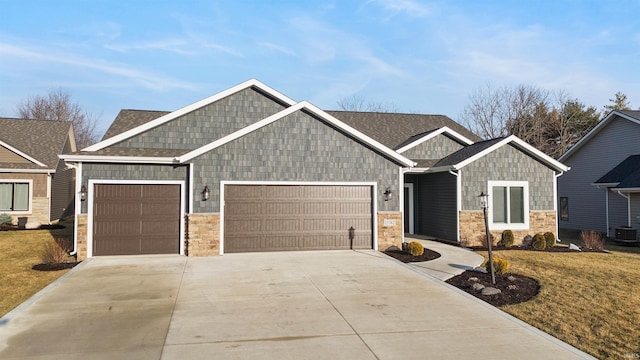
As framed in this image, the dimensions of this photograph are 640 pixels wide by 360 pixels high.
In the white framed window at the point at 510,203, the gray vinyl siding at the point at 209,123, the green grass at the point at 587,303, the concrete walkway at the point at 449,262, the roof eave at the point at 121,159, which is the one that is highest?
the gray vinyl siding at the point at 209,123

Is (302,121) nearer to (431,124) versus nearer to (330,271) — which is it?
(330,271)

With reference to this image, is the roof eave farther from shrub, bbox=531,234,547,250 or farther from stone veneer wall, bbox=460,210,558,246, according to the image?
shrub, bbox=531,234,547,250

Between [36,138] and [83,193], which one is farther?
[36,138]

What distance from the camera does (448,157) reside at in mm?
18297

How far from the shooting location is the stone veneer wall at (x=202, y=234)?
1305 centimetres

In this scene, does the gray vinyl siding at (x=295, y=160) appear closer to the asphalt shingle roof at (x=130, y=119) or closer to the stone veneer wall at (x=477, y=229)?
the stone veneer wall at (x=477, y=229)

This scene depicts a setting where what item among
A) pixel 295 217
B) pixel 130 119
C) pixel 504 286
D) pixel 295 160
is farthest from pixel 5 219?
pixel 504 286

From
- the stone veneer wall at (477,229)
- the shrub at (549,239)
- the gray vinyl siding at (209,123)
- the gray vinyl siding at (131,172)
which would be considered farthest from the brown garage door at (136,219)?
the shrub at (549,239)

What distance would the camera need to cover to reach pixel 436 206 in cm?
1792

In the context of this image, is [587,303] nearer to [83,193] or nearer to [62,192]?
[83,193]

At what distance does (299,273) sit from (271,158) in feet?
14.9

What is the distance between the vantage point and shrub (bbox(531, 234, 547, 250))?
49.7 ft

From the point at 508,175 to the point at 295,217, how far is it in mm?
8346

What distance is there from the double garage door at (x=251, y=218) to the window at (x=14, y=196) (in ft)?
37.1
